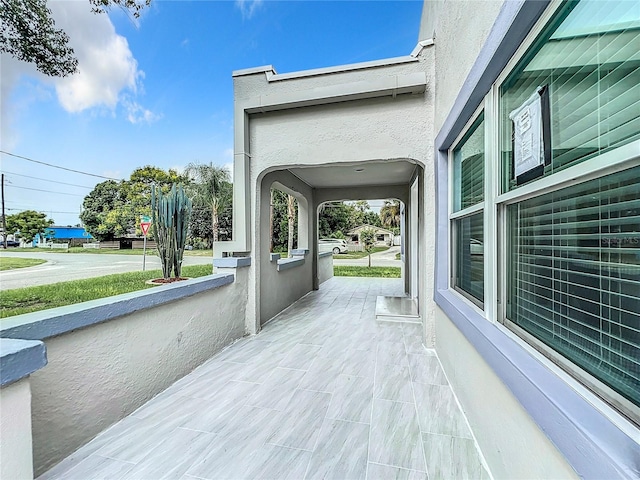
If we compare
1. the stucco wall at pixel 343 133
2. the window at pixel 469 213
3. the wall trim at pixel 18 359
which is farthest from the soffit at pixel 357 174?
the wall trim at pixel 18 359

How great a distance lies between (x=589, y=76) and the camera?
108cm

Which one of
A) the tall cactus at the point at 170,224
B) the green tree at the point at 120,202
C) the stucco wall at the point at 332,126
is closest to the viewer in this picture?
the stucco wall at the point at 332,126

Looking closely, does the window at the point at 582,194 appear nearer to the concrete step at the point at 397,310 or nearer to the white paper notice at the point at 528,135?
the white paper notice at the point at 528,135

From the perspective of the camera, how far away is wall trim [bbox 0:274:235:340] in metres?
1.62

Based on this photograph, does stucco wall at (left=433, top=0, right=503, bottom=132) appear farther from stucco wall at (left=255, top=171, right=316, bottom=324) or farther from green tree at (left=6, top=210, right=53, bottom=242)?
green tree at (left=6, top=210, right=53, bottom=242)

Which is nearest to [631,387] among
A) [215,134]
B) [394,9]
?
[394,9]

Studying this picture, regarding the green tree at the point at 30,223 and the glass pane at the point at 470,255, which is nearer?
the glass pane at the point at 470,255

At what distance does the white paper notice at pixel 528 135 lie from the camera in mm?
1398

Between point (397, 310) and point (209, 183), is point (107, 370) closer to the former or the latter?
point (397, 310)

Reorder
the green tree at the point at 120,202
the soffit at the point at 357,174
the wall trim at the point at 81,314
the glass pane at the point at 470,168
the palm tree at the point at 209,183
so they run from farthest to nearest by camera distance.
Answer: the green tree at the point at 120,202
the palm tree at the point at 209,183
the soffit at the point at 357,174
the glass pane at the point at 470,168
the wall trim at the point at 81,314

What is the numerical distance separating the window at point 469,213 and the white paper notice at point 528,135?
0.54 metres

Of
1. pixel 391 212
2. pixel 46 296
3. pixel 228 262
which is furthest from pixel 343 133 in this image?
pixel 391 212

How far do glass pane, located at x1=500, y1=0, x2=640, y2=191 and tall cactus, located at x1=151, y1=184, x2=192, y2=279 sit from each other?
4.22 m

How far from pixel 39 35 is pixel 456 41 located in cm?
468
